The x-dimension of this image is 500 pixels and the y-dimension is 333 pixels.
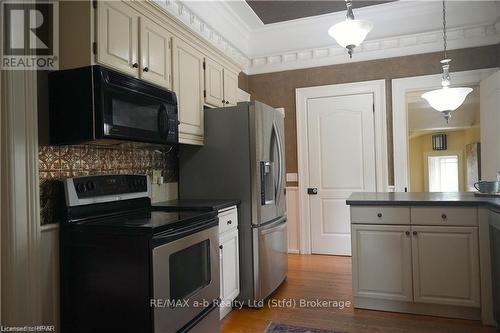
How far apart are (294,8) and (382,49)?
3.93ft

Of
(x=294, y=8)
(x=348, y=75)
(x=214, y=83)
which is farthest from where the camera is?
(x=348, y=75)

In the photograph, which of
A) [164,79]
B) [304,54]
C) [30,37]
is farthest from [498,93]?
[30,37]

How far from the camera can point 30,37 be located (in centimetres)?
170

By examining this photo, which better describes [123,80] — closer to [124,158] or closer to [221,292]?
[124,158]

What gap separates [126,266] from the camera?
1627 millimetres

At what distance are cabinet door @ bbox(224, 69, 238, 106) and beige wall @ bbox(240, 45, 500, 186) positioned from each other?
1142 mm

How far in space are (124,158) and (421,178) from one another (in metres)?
8.15

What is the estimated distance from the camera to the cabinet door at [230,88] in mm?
3268

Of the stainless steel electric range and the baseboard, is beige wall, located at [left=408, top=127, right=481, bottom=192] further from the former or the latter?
the stainless steel electric range

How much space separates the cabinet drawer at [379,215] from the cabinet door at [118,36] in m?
1.88

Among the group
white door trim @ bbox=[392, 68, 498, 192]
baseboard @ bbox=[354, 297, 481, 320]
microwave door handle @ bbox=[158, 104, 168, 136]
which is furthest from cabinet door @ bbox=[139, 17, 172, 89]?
white door trim @ bbox=[392, 68, 498, 192]

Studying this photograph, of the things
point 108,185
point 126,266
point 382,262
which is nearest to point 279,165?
point 382,262

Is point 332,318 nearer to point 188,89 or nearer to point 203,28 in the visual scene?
point 188,89

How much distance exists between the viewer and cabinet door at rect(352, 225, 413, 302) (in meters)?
2.55
